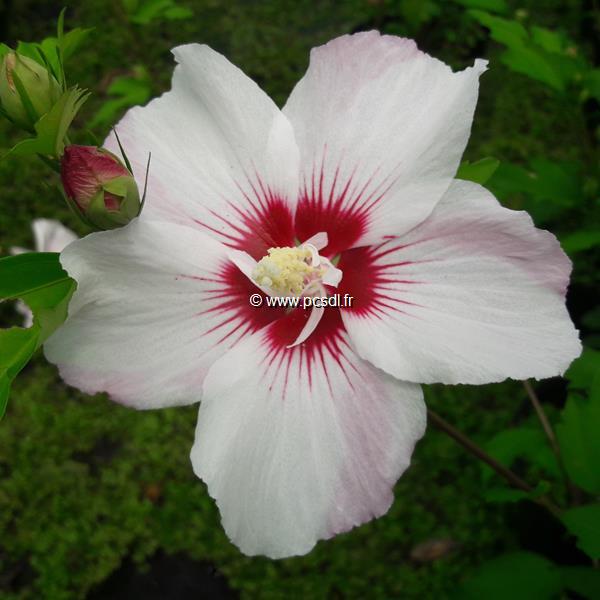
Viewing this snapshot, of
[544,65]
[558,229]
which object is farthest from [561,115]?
[544,65]

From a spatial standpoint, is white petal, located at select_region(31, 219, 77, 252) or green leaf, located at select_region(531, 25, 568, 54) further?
white petal, located at select_region(31, 219, 77, 252)

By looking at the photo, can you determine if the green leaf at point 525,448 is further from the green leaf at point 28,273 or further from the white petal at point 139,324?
the green leaf at point 28,273

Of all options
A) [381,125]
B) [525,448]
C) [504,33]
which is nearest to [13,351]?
[381,125]

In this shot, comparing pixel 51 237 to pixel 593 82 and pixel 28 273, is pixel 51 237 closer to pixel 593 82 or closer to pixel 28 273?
pixel 28 273

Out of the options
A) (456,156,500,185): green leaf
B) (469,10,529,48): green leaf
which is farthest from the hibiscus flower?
(469,10,529,48): green leaf

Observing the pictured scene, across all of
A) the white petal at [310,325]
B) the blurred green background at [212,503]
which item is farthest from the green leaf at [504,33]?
the white petal at [310,325]

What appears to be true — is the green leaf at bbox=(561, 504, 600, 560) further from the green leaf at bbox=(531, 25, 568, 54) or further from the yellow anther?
the green leaf at bbox=(531, 25, 568, 54)
